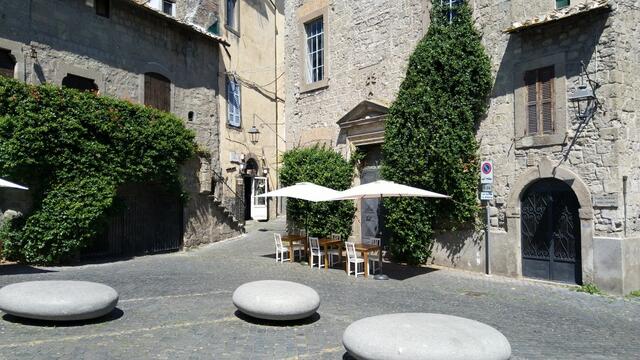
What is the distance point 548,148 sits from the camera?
1070cm

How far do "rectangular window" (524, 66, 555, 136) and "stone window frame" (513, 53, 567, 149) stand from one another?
8cm

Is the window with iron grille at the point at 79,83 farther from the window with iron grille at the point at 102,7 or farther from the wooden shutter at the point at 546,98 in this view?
the wooden shutter at the point at 546,98

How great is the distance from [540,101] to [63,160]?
37.9 ft

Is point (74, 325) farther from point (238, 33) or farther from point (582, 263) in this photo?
point (238, 33)

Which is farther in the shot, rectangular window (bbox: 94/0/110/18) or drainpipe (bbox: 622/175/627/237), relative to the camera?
rectangular window (bbox: 94/0/110/18)

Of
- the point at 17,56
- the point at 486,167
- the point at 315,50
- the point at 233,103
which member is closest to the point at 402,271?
the point at 486,167

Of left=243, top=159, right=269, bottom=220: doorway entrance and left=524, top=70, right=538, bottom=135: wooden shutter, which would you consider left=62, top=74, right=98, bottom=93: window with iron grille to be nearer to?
left=243, top=159, right=269, bottom=220: doorway entrance

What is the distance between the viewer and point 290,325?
22.6 ft

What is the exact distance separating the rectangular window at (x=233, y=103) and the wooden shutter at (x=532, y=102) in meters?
13.1

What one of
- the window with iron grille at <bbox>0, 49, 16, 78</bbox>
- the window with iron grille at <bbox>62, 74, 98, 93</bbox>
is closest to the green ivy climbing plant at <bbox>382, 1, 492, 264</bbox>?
the window with iron grille at <bbox>62, 74, 98, 93</bbox>

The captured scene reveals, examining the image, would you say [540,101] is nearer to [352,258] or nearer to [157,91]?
[352,258]

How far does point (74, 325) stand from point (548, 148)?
31.3ft

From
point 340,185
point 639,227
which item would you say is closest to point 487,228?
point 639,227

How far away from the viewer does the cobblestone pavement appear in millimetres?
5750
